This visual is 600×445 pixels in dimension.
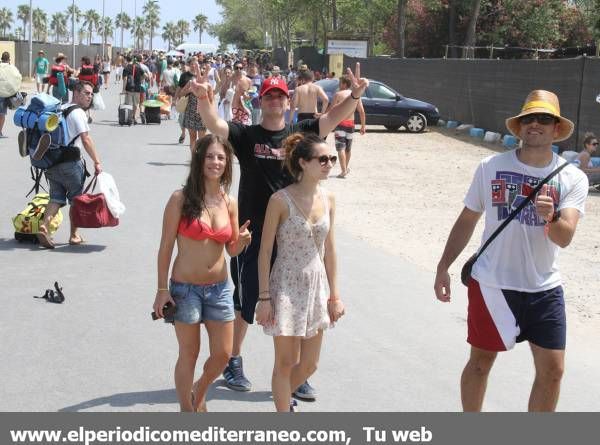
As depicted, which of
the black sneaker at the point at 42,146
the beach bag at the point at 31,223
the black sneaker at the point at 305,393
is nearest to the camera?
the black sneaker at the point at 305,393

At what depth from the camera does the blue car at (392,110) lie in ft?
95.2

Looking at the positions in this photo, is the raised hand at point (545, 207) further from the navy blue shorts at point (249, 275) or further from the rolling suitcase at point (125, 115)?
the rolling suitcase at point (125, 115)

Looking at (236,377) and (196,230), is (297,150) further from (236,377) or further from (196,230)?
(236,377)

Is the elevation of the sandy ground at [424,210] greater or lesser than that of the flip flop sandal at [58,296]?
lesser

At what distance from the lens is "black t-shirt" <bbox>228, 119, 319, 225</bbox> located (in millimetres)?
5793

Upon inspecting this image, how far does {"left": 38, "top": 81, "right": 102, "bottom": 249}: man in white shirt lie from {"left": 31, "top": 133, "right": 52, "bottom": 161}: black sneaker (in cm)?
22

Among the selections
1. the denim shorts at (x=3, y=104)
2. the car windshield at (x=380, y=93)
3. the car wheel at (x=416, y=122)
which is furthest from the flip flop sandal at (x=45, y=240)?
the car wheel at (x=416, y=122)

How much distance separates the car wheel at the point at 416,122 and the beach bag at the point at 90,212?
1972 centimetres

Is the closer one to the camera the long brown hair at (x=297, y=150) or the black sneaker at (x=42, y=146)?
the long brown hair at (x=297, y=150)

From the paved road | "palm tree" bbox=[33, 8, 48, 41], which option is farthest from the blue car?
"palm tree" bbox=[33, 8, 48, 41]

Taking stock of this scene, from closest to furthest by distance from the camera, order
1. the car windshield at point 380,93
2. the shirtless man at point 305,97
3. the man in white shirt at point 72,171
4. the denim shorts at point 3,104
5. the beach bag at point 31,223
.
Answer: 1. the man in white shirt at point 72,171
2. the beach bag at point 31,223
3. the shirtless man at point 305,97
4. the denim shorts at point 3,104
5. the car windshield at point 380,93

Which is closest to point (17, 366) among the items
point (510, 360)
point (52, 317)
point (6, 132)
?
point (52, 317)

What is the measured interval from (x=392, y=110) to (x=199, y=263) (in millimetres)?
24327

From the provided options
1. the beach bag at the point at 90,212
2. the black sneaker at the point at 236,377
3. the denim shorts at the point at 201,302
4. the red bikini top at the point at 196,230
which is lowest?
the black sneaker at the point at 236,377
